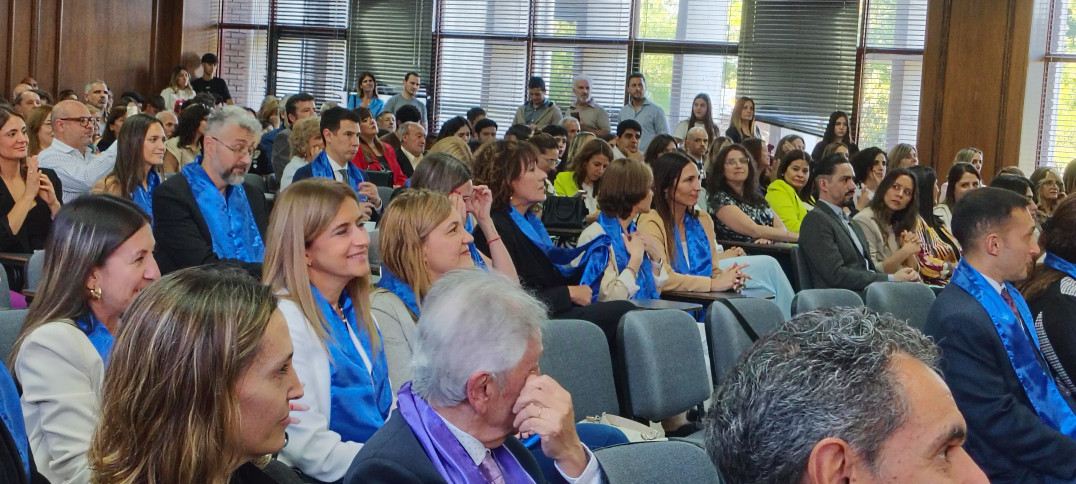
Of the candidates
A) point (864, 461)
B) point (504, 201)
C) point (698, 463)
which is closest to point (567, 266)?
point (504, 201)

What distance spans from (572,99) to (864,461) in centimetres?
1120

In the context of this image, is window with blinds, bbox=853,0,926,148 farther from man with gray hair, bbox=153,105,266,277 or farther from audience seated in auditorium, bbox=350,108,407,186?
man with gray hair, bbox=153,105,266,277

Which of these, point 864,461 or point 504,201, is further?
point 504,201

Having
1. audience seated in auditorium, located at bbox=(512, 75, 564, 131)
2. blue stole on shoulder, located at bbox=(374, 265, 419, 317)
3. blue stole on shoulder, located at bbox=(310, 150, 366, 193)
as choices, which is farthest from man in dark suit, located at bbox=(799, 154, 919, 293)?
audience seated in auditorium, located at bbox=(512, 75, 564, 131)

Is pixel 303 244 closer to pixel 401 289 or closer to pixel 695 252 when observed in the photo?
pixel 401 289

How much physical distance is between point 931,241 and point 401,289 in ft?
13.8

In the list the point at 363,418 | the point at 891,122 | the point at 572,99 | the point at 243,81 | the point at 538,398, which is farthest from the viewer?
the point at 243,81

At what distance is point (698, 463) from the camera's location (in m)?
2.19

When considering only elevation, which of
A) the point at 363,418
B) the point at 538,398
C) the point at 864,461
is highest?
the point at 864,461

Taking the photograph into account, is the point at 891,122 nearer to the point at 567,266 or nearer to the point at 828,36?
the point at 828,36

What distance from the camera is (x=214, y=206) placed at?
172 inches

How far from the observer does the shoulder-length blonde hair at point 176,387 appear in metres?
1.51

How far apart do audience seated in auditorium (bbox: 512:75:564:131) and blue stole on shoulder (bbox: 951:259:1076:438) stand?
841 cm

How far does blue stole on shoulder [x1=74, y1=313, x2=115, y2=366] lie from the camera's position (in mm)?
2287
